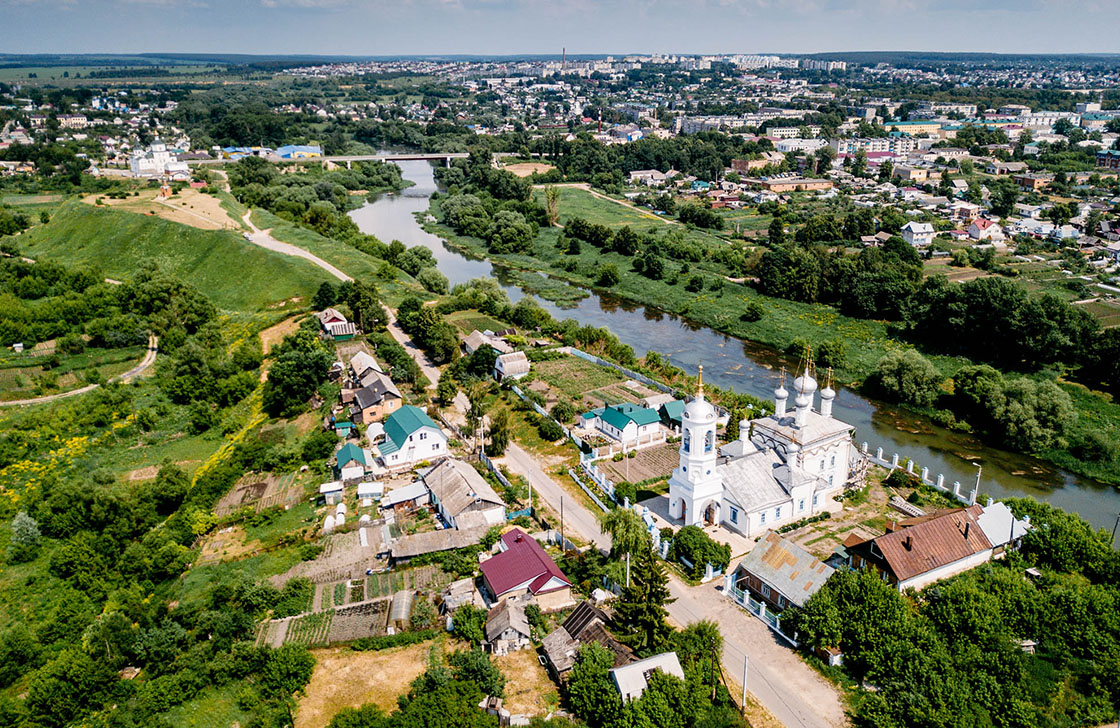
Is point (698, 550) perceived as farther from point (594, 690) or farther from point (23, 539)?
point (23, 539)

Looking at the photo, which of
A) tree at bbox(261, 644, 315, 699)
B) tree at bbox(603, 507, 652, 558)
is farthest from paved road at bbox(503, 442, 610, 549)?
tree at bbox(261, 644, 315, 699)

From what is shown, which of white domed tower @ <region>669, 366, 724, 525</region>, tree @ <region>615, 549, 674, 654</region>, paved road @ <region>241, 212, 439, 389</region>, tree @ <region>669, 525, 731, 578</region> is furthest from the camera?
paved road @ <region>241, 212, 439, 389</region>

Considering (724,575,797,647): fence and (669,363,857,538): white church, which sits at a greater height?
(669,363,857,538): white church

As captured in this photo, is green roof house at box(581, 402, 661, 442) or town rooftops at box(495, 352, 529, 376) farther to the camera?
town rooftops at box(495, 352, 529, 376)

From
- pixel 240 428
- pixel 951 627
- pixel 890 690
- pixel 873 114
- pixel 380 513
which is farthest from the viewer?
pixel 873 114

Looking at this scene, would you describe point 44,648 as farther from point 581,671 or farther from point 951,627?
point 951,627

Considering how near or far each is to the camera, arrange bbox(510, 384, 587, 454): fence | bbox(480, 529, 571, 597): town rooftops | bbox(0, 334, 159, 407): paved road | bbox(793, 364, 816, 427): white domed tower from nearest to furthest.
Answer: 1. bbox(480, 529, 571, 597): town rooftops
2. bbox(793, 364, 816, 427): white domed tower
3. bbox(510, 384, 587, 454): fence
4. bbox(0, 334, 159, 407): paved road

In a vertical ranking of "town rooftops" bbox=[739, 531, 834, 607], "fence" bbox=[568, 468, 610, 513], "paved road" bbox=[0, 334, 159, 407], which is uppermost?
"town rooftops" bbox=[739, 531, 834, 607]

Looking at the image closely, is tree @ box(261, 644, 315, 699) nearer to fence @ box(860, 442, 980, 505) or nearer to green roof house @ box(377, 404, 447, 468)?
green roof house @ box(377, 404, 447, 468)

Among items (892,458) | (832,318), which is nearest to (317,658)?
(892,458)
